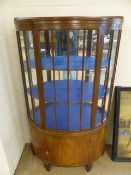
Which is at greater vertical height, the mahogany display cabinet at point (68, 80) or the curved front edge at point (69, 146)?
the mahogany display cabinet at point (68, 80)

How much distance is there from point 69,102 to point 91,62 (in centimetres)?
29

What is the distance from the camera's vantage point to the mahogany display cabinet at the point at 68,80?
2.99 ft

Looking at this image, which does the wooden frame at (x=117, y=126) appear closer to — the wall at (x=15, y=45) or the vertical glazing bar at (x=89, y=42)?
the wall at (x=15, y=45)

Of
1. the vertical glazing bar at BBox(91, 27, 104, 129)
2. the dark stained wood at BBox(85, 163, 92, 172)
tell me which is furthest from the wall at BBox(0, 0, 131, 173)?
the dark stained wood at BBox(85, 163, 92, 172)

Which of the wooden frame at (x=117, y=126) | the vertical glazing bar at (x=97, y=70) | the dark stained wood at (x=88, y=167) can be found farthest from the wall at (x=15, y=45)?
the dark stained wood at (x=88, y=167)

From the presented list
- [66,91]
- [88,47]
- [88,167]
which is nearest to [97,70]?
[88,47]

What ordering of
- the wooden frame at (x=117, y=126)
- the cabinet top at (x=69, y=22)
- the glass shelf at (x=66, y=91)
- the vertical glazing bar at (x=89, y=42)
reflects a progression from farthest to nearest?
the wooden frame at (x=117, y=126) < the glass shelf at (x=66, y=91) < the vertical glazing bar at (x=89, y=42) < the cabinet top at (x=69, y=22)

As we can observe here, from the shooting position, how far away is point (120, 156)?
1.47 metres

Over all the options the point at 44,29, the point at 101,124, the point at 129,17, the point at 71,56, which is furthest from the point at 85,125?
the point at 129,17

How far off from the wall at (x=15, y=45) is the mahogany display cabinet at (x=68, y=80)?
Answer: 5.9 inches

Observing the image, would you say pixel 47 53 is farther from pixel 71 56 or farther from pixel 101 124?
pixel 101 124

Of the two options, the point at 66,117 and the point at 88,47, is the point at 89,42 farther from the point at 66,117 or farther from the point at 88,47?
the point at 66,117

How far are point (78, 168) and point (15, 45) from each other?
110 centimetres

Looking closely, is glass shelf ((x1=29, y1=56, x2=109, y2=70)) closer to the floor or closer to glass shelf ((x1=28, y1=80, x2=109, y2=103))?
glass shelf ((x1=28, y1=80, x2=109, y2=103))
